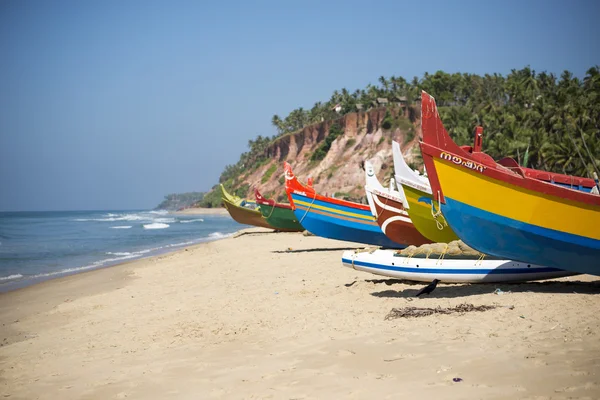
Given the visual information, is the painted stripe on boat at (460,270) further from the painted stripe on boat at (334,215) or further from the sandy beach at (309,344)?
the painted stripe on boat at (334,215)

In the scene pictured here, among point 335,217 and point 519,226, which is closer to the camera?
point 519,226

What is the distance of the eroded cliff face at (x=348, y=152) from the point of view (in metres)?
77.8

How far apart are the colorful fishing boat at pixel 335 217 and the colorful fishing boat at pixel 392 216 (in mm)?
2168

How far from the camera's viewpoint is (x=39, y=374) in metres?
7.64

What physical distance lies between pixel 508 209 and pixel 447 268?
5.89 ft

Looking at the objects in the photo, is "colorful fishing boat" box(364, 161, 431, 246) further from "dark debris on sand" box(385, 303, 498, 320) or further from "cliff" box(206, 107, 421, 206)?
"cliff" box(206, 107, 421, 206)

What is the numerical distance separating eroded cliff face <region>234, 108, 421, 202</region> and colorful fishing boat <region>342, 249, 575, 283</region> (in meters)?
56.3

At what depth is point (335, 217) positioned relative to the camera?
2112 cm

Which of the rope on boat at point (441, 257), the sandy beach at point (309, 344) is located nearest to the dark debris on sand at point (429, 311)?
the sandy beach at point (309, 344)

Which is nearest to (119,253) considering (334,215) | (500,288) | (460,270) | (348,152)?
(334,215)

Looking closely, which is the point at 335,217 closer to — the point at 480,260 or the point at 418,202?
the point at 418,202

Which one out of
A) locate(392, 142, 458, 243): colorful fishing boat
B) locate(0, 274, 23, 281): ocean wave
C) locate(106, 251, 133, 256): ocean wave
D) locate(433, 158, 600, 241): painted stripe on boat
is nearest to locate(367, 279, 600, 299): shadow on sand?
locate(433, 158, 600, 241): painted stripe on boat

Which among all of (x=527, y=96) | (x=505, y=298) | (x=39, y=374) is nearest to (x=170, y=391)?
(x=39, y=374)

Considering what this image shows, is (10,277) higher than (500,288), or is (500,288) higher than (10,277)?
(500,288)
